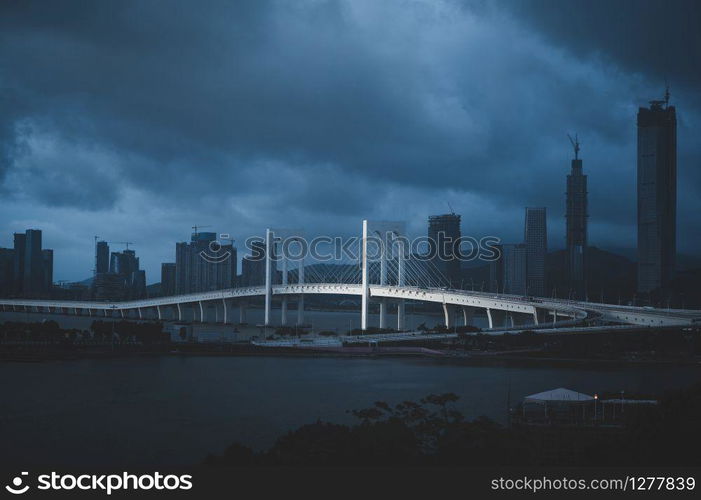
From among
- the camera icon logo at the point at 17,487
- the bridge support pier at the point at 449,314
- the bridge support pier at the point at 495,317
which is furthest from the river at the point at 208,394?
the bridge support pier at the point at 449,314

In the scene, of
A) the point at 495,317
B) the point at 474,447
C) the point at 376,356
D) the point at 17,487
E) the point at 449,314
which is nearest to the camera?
the point at 17,487

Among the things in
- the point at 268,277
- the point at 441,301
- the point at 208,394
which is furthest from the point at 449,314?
the point at 208,394

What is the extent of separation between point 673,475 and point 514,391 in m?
8.15

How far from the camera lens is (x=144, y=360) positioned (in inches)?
746

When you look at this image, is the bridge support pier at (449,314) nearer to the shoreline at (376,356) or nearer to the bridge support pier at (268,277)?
the shoreline at (376,356)

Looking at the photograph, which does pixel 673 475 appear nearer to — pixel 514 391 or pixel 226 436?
pixel 226 436

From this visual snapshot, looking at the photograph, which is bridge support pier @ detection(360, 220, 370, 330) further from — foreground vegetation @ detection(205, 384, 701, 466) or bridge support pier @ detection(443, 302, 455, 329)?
foreground vegetation @ detection(205, 384, 701, 466)

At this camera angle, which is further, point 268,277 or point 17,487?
point 268,277

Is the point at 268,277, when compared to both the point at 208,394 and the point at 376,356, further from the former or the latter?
the point at 208,394

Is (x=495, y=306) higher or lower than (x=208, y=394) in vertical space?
higher

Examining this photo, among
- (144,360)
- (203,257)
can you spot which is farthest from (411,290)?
(203,257)

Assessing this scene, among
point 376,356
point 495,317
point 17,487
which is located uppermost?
point 495,317

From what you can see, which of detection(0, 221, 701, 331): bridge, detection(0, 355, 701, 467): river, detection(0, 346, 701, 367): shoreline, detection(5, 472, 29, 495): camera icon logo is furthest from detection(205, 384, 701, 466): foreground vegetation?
detection(0, 221, 701, 331): bridge

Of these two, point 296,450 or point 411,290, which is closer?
point 296,450
